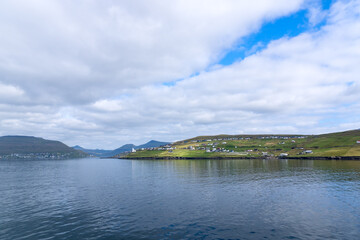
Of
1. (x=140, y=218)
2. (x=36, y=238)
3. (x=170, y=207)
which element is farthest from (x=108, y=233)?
(x=170, y=207)

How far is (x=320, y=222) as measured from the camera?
37562 mm

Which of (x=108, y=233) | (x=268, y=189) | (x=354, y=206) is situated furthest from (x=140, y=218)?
(x=354, y=206)

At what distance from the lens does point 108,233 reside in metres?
34.5

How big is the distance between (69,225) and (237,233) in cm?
3189

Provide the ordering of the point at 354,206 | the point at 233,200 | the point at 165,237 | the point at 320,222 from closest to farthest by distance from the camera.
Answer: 1. the point at 165,237
2. the point at 320,222
3. the point at 354,206
4. the point at 233,200

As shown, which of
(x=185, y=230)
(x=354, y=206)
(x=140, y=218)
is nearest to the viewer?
(x=185, y=230)

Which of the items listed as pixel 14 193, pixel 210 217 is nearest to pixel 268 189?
pixel 210 217

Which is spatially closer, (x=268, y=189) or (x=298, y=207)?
(x=298, y=207)

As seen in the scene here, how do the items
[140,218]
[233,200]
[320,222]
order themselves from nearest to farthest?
[320,222], [140,218], [233,200]

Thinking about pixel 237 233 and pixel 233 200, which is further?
pixel 233 200

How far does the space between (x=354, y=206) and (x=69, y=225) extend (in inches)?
2501

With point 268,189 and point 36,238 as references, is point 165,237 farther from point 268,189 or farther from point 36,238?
point 268,189

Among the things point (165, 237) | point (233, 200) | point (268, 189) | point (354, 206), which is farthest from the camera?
point (268, 189)

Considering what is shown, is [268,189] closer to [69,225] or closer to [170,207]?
[170,207]
